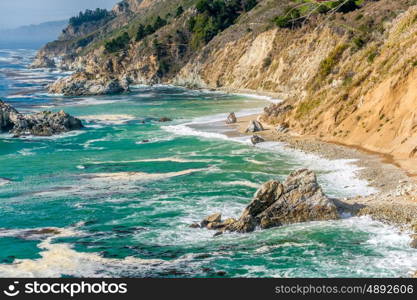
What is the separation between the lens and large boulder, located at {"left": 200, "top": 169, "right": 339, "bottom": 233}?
30562 millimetres

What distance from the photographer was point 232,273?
2492cm

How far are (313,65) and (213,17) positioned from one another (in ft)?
167

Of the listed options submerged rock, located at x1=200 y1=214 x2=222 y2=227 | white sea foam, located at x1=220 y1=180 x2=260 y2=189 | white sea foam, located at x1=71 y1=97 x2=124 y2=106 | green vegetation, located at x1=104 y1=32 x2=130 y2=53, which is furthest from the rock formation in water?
green vegetation, located at x1=104 y1=32 x2=130 y2=53

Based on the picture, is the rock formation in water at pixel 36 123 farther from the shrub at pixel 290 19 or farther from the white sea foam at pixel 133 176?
the shrub at pixel 290 19

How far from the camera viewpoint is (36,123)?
6906 cm

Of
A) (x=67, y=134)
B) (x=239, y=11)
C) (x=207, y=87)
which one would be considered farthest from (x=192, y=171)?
(x=239, y=11)

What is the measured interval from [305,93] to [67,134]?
2703cm

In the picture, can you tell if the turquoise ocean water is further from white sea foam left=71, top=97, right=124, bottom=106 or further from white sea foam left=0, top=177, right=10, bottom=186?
white sea foam left=71, top=97, right=124, bottom=106

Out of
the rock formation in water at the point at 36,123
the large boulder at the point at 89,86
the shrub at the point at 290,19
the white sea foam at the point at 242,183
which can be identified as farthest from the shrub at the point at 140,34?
the white sea foam at the point at 242,183

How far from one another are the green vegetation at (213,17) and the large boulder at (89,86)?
24.5m

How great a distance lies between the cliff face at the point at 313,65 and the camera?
47.6 meters

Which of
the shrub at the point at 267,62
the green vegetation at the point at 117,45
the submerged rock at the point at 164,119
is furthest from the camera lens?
the green vegetation at the point at 117,45

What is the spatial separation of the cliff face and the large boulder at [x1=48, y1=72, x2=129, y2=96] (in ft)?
2.11

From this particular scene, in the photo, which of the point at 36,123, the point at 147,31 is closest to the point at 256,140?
the point at 36,123
